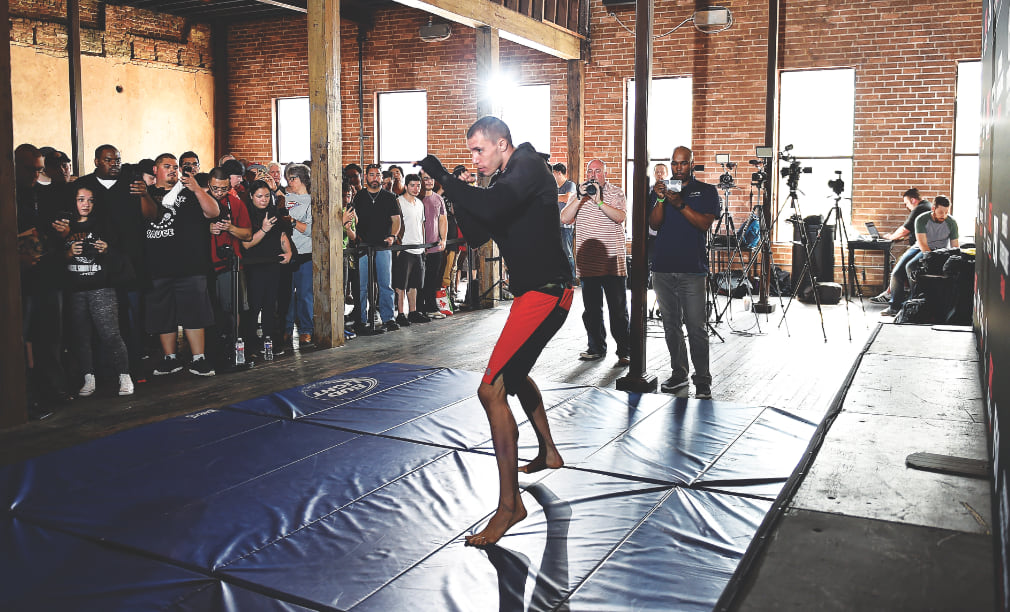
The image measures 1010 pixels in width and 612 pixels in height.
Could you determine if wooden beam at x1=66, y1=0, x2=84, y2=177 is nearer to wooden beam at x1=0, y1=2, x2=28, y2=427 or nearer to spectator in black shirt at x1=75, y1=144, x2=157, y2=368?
spectator in black shirt at x1=75, y1=144, x2=157, y2=368

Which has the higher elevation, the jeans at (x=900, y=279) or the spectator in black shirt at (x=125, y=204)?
the spectator in black shirt at (x=125, y=204)

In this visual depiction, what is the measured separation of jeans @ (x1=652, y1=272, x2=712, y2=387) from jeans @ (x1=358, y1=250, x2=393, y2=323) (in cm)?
348

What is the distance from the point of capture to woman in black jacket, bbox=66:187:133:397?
17.5 ft

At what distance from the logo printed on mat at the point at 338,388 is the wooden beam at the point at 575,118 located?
283 inches

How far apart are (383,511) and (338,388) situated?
7.41ft

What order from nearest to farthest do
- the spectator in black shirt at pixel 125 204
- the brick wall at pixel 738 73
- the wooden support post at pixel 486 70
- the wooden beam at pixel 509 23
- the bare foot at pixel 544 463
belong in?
the bare foot at pixel 544 463, the spectator in black shirt at pixel 125 204, the wooden beam at pixel 509 23, the wooden support post at pixel 486 70, the brick wall at pixel 738 73

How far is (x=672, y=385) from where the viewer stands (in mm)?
5730

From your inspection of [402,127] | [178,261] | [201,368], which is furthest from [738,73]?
[201,368]

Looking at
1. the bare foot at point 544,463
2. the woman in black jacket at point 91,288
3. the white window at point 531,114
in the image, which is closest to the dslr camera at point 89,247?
the woman in black jacket at point 91,288

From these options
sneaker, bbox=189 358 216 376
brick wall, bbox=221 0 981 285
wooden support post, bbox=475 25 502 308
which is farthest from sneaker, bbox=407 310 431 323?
brick wall, bbox=221 0 981 285

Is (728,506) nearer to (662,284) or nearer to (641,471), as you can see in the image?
(641,471)

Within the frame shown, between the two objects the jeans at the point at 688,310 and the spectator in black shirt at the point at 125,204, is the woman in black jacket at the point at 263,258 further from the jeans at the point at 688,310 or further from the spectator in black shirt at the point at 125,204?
the jeans at the point at 688,310

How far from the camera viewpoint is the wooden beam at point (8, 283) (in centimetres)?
471

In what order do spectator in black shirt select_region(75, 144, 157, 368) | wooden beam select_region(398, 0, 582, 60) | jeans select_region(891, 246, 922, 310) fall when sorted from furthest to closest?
jeans select_region(891, 246, 922, 310), wooden beam select_region(398, 0, 582, 60), spectator in black shirt select_region(75, 144, 157, 368)
